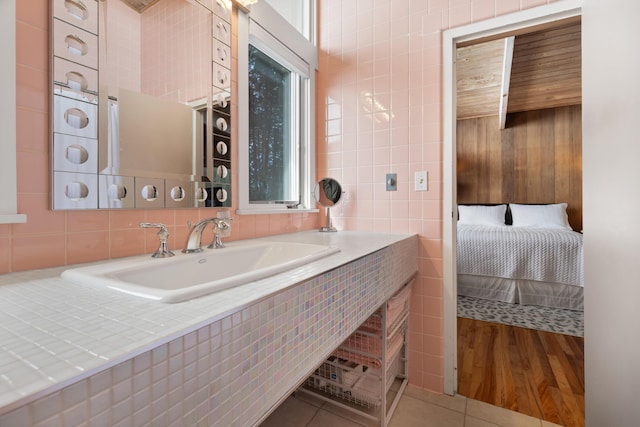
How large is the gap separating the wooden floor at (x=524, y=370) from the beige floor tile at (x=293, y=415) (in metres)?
0.84

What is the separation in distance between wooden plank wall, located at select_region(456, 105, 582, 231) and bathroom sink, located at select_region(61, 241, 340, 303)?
484cm

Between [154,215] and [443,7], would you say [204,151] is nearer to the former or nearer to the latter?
[154,215]

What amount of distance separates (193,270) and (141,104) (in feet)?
1.94

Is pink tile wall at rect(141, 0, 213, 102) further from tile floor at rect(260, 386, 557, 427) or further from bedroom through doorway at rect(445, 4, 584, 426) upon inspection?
tile floor at rect(260, 386, 557, 427)

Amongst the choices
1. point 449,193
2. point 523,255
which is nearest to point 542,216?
point 523,255

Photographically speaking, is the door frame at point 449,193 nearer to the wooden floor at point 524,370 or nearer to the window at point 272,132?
the wooden floor at point 524,370

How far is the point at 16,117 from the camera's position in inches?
30.2

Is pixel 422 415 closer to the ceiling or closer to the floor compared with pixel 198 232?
closer to the floor

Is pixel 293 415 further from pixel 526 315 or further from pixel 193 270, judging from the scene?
pixel 526 315

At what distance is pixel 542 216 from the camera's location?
4.27 metres

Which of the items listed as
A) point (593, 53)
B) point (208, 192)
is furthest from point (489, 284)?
point (208, 192)

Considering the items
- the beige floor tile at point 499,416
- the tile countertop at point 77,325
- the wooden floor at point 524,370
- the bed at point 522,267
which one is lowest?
the beige floor tile at point 499,416

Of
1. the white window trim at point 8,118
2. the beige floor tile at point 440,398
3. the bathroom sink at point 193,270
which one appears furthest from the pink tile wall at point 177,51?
the beige floor tile at point 440,398

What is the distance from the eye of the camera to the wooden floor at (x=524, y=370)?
153 centimetres
